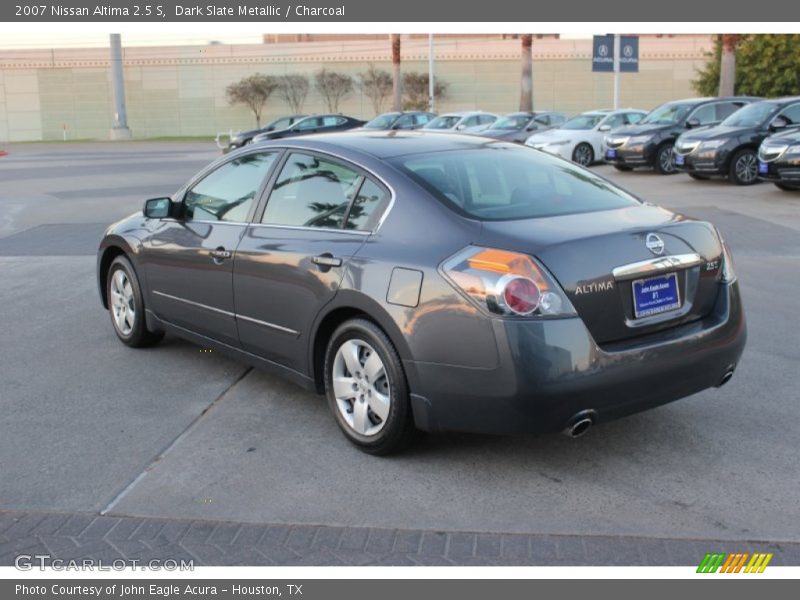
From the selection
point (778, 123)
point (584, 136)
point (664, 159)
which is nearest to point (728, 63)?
point (584, 136)

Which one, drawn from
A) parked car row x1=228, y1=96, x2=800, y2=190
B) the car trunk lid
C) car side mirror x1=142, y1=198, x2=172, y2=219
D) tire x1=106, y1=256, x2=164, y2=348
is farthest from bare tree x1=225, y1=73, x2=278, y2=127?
the car trunk lid

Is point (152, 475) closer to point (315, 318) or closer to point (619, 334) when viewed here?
point (315, 318)

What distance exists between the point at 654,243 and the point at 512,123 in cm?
2388

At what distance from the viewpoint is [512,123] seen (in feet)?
90.4

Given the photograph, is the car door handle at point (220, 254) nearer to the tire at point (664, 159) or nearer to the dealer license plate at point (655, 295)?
the dealer license plate at point (655, 295)

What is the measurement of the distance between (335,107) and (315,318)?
61.4 metres

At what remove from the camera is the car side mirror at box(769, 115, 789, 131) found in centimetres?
1736

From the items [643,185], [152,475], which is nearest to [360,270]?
[152,475]

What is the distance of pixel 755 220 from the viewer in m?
12.8

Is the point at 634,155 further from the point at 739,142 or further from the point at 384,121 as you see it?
the point at 384,121

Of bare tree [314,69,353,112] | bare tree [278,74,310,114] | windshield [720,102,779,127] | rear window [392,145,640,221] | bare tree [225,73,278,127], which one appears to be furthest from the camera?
bare tree [278,74,310,114]

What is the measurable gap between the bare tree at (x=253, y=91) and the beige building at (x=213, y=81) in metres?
0.70

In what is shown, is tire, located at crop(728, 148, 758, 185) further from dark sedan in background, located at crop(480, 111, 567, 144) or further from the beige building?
the beige building

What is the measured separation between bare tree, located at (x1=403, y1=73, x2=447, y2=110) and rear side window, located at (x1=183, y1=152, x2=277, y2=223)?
58.0 m
